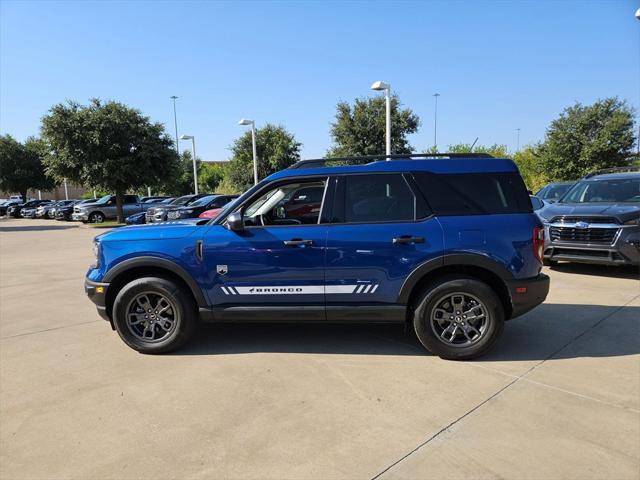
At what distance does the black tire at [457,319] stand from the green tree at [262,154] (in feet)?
115

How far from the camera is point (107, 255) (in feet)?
14.7

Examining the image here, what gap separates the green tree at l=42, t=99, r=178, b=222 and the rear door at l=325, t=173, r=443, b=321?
23.6 meters

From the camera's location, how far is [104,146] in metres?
24.7

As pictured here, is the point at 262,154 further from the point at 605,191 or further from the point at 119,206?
the point at 605,191

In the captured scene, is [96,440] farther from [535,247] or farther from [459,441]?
[535,247]

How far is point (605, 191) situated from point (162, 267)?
8248mm

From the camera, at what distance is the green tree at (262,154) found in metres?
38.4

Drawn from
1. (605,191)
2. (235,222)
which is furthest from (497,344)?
(605,191)

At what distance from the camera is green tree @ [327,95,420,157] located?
26.1 m

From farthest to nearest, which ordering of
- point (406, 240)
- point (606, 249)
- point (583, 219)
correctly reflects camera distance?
point (583, 219) < point (606, 249) < point (406, 240)

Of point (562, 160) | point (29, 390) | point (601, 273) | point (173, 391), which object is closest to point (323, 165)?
point (173, 391)

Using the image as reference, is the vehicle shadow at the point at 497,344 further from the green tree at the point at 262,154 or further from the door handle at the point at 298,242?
the green tree at the point at 262,154

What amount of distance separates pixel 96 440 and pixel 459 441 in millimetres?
2413

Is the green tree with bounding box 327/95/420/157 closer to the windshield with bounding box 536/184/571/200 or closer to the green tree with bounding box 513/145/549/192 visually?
the green tree with bounding box 513/145/549/192
